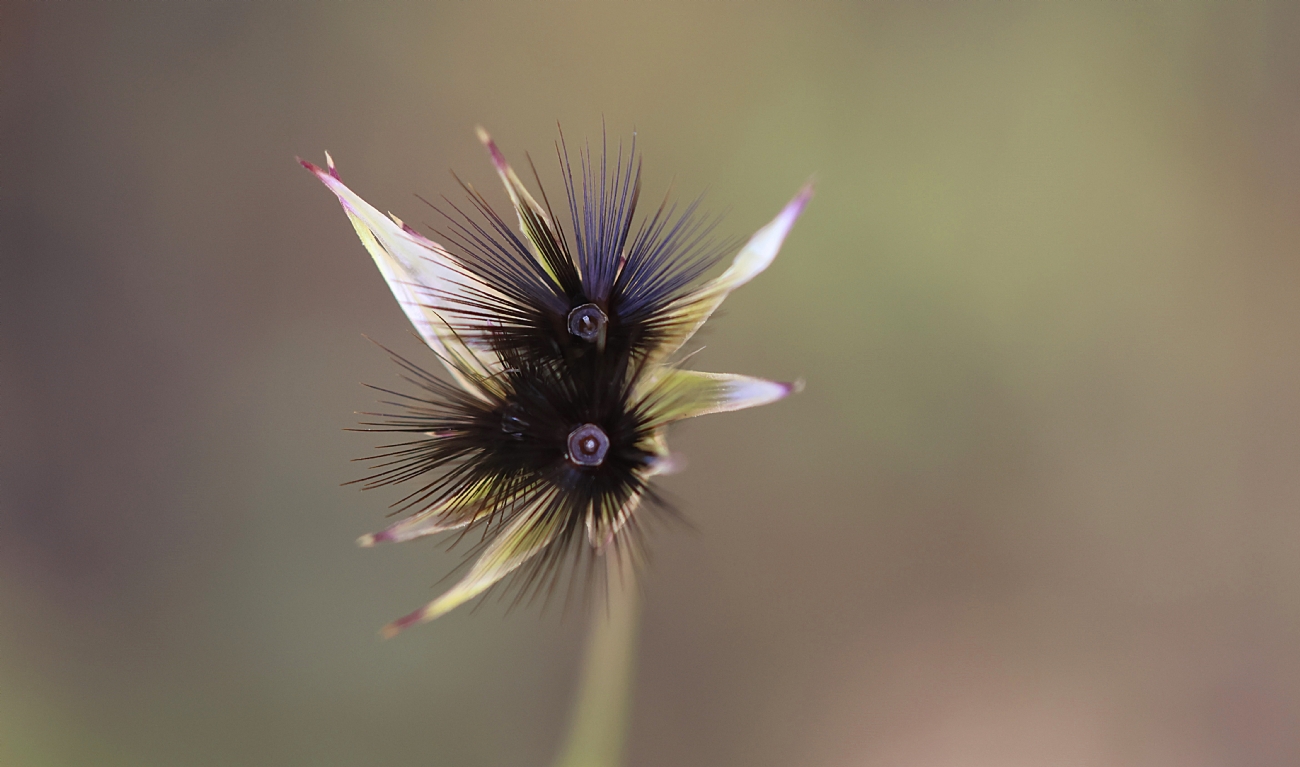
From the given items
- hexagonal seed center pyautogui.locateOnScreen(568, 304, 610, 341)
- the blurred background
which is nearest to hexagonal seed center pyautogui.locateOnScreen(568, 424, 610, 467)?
hexagonal seed center pyautogui.locateOnScreen(568, 304, 610, 341)

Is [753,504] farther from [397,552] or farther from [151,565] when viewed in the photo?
[151,565]

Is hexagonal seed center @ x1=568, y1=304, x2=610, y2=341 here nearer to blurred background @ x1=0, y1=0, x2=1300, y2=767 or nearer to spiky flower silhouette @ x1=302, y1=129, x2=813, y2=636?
spiky flower silhouette @ x1=302, y1=129, x2=813, y2=636

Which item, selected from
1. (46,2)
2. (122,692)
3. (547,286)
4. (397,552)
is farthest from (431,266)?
(46,2)

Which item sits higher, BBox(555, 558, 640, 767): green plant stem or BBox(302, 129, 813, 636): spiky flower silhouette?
BBox(302, 129, 813, 636): spiky flower silhouette

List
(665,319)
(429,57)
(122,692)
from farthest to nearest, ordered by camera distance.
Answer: (429,57), (122,692), (665,319)

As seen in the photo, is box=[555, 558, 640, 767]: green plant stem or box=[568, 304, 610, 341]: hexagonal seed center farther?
box=[555, 558, 640, 767]: green plant stem

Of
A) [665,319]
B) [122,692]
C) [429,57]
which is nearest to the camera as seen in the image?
[665,319]

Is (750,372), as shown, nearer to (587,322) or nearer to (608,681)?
(608,681)

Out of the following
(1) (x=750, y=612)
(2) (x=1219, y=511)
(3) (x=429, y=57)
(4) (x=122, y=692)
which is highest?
(3) (x=429, y=57)


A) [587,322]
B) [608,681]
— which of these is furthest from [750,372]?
[587,322]
